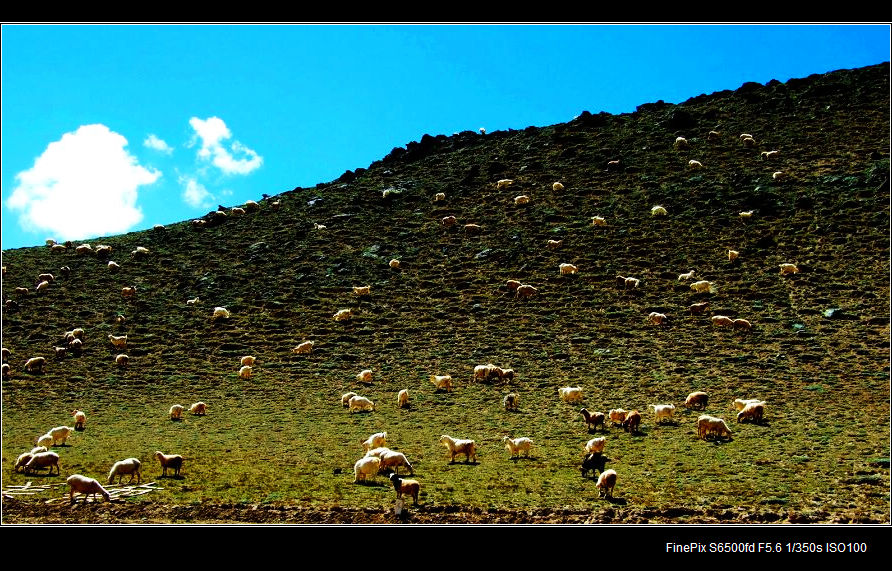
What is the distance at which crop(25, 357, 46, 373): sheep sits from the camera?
3331 cm

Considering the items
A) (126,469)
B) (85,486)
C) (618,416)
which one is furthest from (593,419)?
(85,486)

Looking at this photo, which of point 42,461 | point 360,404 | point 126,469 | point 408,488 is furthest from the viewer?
point 360,404

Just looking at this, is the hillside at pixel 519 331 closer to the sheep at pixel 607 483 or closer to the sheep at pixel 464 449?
the sheep at pixel 607 483

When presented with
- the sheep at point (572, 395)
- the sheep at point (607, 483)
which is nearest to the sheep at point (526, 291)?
the sheep at point (572, 395)

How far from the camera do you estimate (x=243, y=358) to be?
32812mm

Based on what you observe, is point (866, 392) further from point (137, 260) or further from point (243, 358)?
point (137, 260)

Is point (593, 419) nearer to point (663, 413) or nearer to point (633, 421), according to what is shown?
point (633, 421)

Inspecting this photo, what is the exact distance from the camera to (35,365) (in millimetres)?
33500

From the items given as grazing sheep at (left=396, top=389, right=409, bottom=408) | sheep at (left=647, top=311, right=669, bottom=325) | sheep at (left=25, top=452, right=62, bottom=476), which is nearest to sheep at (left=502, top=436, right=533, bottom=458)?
grazing sheep at (left=396, top=389, right=409, bottom=408)

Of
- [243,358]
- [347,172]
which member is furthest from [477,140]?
[243,358]

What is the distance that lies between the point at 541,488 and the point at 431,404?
1040 centimetres

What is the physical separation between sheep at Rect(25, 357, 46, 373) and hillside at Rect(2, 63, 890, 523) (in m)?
0.53

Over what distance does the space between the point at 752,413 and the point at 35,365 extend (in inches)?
1202

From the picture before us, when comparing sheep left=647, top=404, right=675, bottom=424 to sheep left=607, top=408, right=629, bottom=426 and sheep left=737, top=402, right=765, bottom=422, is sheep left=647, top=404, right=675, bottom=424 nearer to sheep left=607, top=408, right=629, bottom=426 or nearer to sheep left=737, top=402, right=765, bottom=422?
sheep left=607, top=408, right=629, bottom=426
